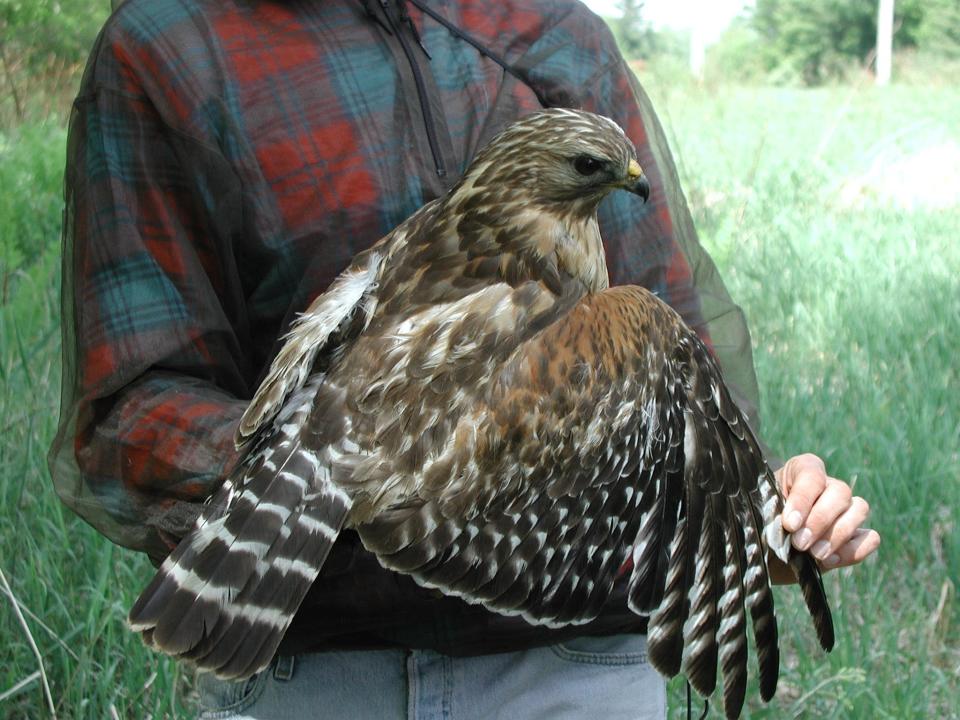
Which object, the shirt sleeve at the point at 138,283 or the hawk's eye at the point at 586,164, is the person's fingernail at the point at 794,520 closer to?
the hawk's eye at the point at 586,164

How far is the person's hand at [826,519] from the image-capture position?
79.1 inches

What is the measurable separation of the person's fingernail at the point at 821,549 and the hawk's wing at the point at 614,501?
0.04m

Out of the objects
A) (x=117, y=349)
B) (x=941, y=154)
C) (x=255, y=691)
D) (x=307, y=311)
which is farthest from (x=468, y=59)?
(x=941, y=154)

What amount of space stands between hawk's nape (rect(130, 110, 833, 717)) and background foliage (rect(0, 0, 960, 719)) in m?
1.29

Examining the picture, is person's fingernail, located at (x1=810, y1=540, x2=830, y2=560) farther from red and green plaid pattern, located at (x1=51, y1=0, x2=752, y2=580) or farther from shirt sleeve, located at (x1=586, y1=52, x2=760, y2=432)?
red and green plaid pattern, located at (x1=51, y1=0, x2=752, y2=580)

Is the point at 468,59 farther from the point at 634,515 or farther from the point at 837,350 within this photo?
the point at 837,350

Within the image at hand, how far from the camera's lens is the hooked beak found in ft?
6.66

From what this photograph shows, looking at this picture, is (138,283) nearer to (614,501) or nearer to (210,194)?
(210,194)

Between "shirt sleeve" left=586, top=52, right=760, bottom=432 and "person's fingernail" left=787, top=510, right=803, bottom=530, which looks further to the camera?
"shirt sleeve" left=586, top=52, right=760, bottom=432

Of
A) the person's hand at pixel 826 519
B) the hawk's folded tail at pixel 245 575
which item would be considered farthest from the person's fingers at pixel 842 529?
the hawk's folded tail at pixel 245 575

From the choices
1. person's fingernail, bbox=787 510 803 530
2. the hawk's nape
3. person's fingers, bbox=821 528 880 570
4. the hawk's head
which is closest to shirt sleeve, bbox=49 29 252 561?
the hawk's nape

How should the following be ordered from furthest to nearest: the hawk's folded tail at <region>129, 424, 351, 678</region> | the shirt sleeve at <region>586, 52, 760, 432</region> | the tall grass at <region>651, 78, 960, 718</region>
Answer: the tall grass at <region>651, 78, 960, 718</region>, the shirt sleeve at <region>586, 52, 760, 432</region>, the hawk's folded tail at <region>129, 424, 351, 678</region>

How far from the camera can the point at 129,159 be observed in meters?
2.04

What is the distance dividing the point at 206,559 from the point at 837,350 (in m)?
4.03
